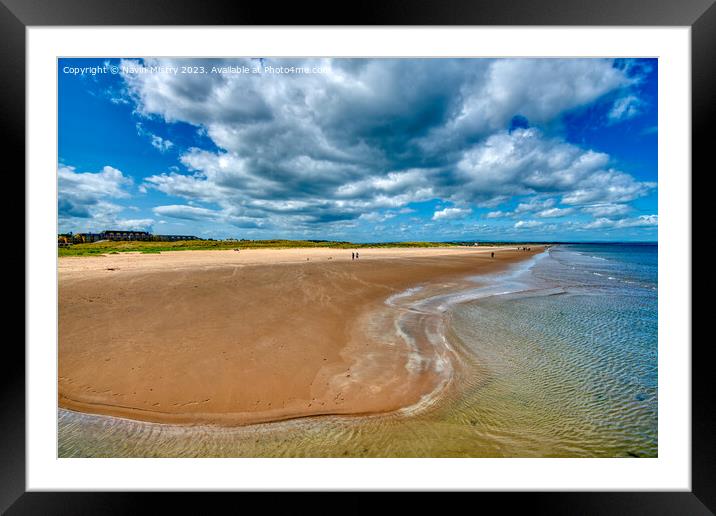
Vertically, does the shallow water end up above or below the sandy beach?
below

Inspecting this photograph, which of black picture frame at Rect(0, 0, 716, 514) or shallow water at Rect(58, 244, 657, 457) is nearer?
black picture frame at Rect(0, 0, 716, 514)

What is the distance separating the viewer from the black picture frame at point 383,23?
1.65 metres

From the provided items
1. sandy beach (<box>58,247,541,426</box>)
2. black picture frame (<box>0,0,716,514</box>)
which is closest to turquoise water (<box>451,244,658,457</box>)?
sandy beach (<box>58,247,541,426</box>)

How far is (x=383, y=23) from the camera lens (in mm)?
1752

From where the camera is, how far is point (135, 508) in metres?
1.63

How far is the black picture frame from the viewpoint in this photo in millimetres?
1650

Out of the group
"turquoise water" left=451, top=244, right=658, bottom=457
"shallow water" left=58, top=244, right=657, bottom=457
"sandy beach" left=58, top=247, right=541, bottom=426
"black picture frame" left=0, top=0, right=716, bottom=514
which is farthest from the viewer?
"sandy beach" left=58, top=247, right=541, bottom=426

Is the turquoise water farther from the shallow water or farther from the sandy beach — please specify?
the sandy beach

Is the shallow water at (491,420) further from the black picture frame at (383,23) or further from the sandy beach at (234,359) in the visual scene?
A: the black picture frame at (383,23)

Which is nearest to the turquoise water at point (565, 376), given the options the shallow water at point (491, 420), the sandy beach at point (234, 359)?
the shallow water at point (491, 420)

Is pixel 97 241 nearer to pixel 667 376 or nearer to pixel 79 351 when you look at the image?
pixel 79 351

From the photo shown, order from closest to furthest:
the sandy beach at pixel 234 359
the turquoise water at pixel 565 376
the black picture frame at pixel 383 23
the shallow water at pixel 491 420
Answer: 1. the black picture frame at pixel 383 23
2. the shallow water at pixel 491 420
3. the turquoise water at pixel 565 376
4. the sandy beach at pixel 234 359

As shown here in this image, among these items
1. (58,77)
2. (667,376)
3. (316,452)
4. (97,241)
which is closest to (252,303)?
(316,452)

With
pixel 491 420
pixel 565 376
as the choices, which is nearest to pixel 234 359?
pixel 491 420
